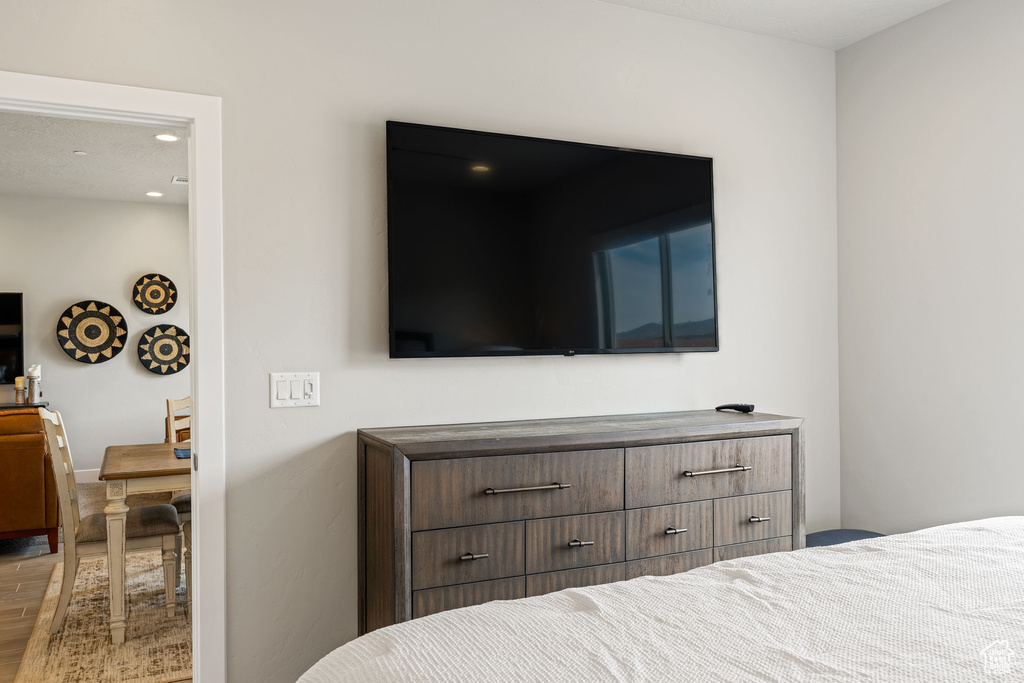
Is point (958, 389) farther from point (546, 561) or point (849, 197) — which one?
point (546, 561)

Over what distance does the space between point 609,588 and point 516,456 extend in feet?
3.00

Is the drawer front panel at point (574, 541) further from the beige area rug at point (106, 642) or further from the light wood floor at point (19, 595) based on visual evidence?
the light wood floor at point (19, 595)

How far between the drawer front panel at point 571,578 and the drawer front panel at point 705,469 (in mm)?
214

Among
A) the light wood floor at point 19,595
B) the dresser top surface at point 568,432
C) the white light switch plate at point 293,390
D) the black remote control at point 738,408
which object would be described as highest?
the white light switch plate at point 293,390

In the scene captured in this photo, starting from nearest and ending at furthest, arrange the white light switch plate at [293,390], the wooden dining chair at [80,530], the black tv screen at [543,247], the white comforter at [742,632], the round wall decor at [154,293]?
the white comforter at [742,632]
the white light switch plate at [293,390]
the black tv screen at [543,247]
the wooden dining chair at [80,530]
the round wall decor at [154,293]

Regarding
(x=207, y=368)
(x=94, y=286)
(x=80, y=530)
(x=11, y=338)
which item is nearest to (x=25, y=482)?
(x=80, y=530)

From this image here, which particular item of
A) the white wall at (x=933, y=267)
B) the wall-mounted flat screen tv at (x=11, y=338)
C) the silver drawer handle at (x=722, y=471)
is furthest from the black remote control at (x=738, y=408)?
the wall-mounted flat screen tv at (x=11, y=338)

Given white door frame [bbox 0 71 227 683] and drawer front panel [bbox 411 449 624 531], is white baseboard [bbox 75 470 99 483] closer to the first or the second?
white door frame [bbox 0 71 227 683]

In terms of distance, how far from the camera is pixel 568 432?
2.29m

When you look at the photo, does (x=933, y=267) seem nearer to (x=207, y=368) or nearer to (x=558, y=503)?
(x=558, y=503)

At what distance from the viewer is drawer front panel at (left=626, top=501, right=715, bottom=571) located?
2.38 m

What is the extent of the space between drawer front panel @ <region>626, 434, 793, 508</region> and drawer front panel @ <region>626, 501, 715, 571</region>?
0.10 ft

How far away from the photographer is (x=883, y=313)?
3154 millimetres

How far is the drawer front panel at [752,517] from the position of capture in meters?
2.54
